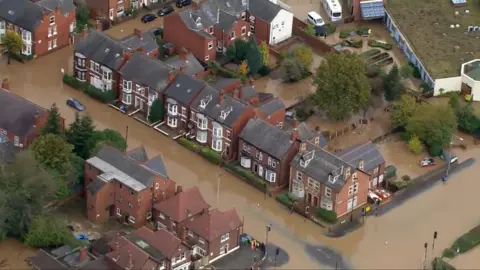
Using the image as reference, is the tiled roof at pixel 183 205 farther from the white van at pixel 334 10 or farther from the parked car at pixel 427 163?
the white van at pixel 334 10

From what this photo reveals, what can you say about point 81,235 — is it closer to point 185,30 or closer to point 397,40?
point 185,30

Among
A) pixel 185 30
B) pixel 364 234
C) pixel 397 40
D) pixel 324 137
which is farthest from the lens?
pixel 397 40

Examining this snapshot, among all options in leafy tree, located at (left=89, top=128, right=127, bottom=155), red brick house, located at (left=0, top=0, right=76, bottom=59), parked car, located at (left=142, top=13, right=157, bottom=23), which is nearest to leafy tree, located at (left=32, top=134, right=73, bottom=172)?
leafy tree, located at (left=89, top=128, right=127, bottom=155)

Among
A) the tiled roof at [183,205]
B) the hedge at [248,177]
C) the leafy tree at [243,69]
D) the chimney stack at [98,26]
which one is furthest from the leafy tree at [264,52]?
the tiled roof at [183,205]

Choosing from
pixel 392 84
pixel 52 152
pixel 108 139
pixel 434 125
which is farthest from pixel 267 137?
pixel 52 152

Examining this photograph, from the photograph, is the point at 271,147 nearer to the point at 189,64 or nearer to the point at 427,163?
the point at 427,163

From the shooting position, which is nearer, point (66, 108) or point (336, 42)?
point (66, 108)

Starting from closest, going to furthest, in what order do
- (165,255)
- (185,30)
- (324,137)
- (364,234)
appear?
1. (165,255)
2. (364,234)
3. (324,137)
4. (185,30)

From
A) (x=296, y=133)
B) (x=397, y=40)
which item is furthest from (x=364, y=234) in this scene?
(x=397, y=40)
